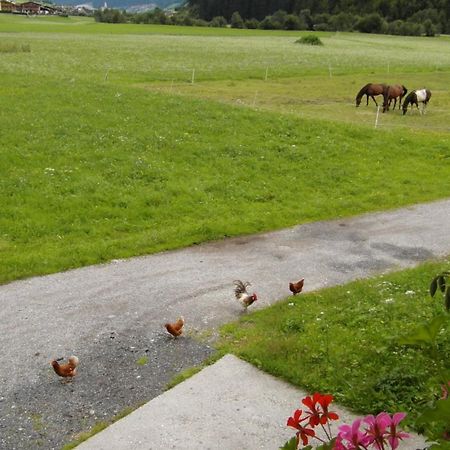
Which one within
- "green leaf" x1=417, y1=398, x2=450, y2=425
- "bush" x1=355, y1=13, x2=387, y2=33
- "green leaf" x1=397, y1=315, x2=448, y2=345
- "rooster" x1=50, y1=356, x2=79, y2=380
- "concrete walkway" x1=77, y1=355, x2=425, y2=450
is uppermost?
"bush" x1=355, y1=13, x2=387, y2=33

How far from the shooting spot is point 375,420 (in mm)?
3121

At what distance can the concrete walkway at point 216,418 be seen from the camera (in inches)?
305

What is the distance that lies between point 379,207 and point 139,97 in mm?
17445

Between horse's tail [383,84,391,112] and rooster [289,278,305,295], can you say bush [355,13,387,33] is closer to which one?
horse's tail [383,84,391,112]

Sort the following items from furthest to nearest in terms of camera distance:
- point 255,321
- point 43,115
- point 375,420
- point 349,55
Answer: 1. point 349,55
2. point 43,115
3. point 255,321
4. point 375,420

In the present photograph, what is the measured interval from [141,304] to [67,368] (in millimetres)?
3155

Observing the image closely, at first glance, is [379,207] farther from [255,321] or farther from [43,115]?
[43,115]

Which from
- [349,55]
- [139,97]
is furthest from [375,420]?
[349,55]

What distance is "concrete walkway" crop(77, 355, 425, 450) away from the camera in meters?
7.74

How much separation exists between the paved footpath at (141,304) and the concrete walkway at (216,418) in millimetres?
589

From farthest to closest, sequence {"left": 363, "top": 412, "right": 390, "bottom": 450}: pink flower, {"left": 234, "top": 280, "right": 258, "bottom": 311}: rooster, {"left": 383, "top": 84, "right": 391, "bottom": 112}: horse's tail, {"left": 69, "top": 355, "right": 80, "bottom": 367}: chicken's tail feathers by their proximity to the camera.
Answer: {"left": 383, "top": 84, "right": 391, "bottom": 112}: horse's tail < {"left": 234, "top": 280, "right": 258, "bottom": 311}: rooster < {"left": 69, "top": 355, "right": 80, "bottom": 367}: chicken's tail feathers < {"left": 363, "top": 412, "right": 390, "bottom": 450}: pink flower

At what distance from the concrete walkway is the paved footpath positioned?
59 centimetres

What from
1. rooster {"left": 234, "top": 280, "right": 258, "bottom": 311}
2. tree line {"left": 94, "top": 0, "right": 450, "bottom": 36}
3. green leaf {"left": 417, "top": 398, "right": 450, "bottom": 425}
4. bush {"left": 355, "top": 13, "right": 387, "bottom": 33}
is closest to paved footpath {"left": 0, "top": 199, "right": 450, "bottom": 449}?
rooster {"left": 234, "top": 280, "right": 258, "bottom": 311}

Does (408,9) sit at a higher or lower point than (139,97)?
higher
